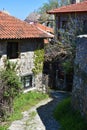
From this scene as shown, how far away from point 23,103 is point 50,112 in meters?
2.20

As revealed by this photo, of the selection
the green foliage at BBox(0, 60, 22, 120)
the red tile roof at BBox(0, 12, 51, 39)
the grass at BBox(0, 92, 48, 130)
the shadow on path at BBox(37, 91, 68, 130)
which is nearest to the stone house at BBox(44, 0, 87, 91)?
the shadow on path at BBox(37, 91, 68, 130)

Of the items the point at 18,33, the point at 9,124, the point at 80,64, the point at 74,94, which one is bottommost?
the point at 9,124

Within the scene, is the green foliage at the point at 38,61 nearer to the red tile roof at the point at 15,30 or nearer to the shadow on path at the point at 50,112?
the red tile roof at the point at 15,30

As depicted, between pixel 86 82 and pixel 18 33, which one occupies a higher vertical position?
pixel 18 33

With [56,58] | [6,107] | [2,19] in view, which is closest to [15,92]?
[6,107]

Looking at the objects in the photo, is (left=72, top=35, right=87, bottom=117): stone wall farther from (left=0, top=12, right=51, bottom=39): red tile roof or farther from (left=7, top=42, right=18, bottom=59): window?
(left=7, top=42, right=18, bottom=59): window

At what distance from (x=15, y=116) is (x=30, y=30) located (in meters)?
7.75

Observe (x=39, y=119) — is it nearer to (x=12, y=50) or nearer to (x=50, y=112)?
(x=50, y=112)

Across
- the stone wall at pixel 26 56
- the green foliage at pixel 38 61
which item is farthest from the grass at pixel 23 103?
the green foliage at pixel 38 61

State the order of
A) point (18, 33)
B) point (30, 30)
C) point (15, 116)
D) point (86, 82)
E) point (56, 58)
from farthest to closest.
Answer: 1. point (56, 58)
2. point (30, 30)
3. point (18, 33)
4. point (15, 116)
5. point (86, 82)

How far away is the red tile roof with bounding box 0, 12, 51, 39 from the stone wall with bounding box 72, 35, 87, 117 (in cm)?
525

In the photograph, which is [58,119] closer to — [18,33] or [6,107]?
[6,107]

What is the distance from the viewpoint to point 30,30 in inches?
977

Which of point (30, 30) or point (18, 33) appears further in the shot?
point (30, 30)
